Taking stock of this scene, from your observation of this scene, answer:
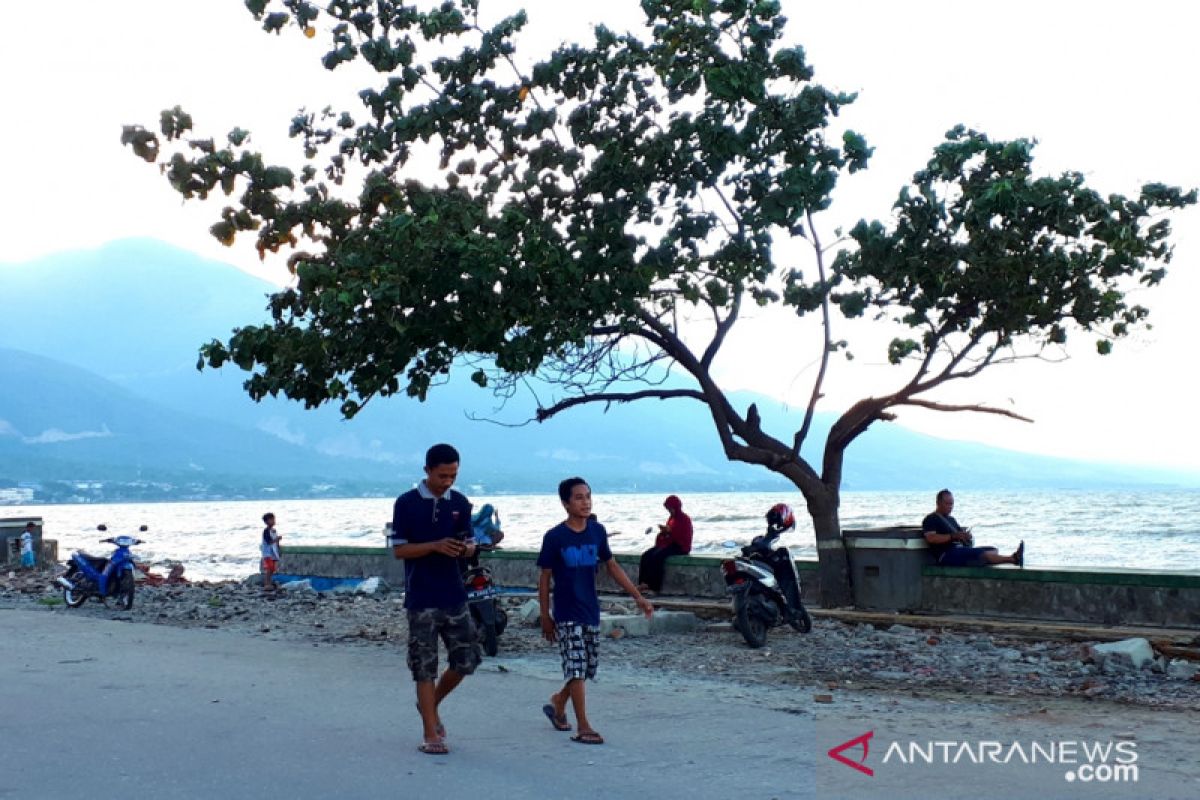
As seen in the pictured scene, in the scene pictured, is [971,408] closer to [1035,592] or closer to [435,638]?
[1035,592]

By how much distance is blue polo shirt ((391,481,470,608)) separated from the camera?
764 cm

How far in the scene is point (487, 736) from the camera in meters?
8.14

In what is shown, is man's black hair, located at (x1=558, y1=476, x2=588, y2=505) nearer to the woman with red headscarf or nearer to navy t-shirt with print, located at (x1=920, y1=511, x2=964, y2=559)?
navy t-shirt with print, located at (x1=920, y1=511, x2=964, y2=559)

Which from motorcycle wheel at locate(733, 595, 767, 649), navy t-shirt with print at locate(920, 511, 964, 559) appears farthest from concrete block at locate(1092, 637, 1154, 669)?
navy t-shirt with print at locate(920, 511, 964, 559)

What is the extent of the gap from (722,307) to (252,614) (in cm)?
813

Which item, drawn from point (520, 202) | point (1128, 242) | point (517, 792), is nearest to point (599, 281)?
point (520, 202)

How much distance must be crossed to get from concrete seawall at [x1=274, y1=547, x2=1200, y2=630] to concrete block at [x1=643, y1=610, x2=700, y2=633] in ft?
8.04

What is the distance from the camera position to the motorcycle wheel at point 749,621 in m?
13.7

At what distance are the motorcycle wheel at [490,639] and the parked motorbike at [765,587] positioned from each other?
247 cm

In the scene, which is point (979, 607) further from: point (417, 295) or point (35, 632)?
point (35, 632)

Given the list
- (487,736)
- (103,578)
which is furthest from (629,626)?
(103,578)

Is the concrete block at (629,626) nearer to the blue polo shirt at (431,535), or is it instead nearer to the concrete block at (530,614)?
the concrete block at (530,614)

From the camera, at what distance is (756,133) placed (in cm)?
1798

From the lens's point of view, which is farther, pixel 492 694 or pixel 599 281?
pixel 599 281
